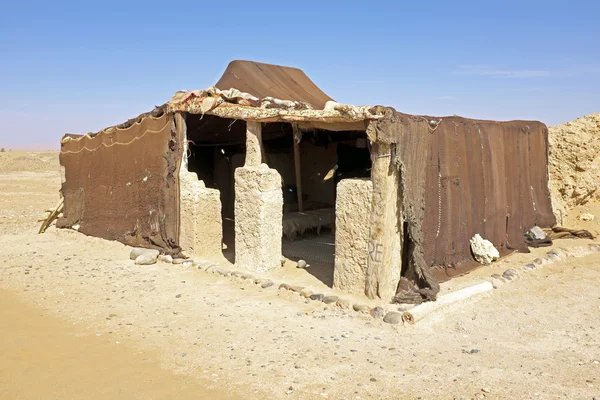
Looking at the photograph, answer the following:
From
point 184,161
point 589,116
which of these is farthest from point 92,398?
point 589,116

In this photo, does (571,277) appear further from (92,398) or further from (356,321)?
(92,398)

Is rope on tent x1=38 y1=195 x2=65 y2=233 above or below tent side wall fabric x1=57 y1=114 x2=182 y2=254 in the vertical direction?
below

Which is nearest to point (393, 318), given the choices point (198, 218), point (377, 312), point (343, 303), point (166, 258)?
point (377, 312)

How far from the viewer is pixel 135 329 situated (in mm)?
5582

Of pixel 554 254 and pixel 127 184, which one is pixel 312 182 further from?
pixel 554 254

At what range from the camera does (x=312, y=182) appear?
12703mm

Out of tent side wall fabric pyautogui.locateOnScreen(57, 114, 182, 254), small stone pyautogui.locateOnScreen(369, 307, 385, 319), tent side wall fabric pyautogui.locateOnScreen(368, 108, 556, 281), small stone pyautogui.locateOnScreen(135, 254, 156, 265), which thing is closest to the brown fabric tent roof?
tent side wall fabric pyautogui.locateOnScreen(57, 114, 182, 254)

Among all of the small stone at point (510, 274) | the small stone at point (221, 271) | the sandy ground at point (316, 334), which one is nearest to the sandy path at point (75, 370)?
the sandy ground at point (316, 334)

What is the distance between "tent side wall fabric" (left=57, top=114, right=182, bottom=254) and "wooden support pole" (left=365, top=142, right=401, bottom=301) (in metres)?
3.91

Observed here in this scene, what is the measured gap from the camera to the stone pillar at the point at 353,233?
20.9ft

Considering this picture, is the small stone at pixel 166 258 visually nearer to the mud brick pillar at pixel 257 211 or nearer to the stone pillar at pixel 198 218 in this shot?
the stone pillar at pixel 198 218

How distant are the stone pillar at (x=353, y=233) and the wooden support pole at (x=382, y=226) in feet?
0.35

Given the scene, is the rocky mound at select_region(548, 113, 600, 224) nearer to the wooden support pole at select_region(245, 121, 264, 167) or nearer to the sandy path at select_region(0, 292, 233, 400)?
the wooden support pole at select_region(245, 121, 264, 167)

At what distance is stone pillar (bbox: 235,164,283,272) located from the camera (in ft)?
24.7
